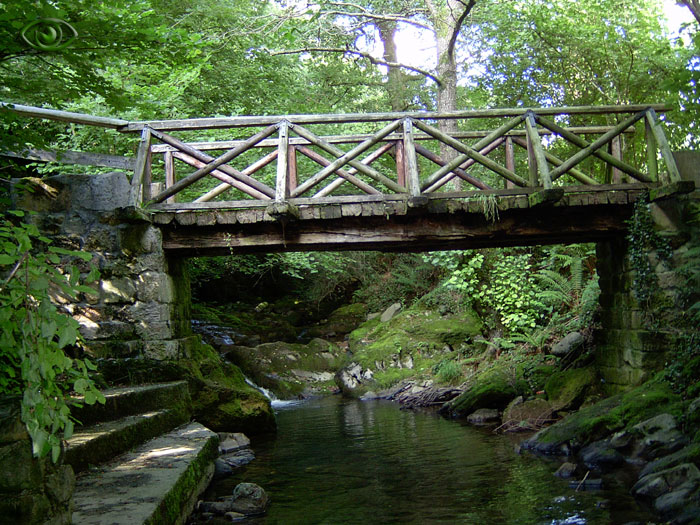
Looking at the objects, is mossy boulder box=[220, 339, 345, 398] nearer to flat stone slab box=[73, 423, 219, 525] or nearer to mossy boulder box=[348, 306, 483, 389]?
mossy boulder box=[348, 306, 483, 389]

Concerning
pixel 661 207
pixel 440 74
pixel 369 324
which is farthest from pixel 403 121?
pixel 369 324

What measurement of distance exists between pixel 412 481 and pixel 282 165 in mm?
3538

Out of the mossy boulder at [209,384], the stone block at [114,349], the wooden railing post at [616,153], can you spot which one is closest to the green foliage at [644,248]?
the wooden railing post at [616,153]

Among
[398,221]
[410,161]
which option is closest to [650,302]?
[398,221]

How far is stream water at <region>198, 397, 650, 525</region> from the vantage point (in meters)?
4.44

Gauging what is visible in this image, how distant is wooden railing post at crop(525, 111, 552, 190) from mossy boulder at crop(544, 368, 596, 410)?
295cm

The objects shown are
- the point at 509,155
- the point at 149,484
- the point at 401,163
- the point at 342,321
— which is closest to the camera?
the point at 149,484

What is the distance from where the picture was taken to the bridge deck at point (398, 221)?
6457 mm

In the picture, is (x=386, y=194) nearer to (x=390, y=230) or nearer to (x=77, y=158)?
(x=390, y=230)

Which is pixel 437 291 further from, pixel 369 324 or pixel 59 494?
pixel 59 494

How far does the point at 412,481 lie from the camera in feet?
17.8

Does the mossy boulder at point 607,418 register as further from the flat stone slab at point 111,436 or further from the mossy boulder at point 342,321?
the mossy boulder at point 342,321

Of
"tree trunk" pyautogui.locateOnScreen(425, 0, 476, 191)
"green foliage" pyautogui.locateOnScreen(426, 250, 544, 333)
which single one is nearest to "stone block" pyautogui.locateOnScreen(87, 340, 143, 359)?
"green foliage" pyautogui.locateOnScreen(426, 250, 544, 333)

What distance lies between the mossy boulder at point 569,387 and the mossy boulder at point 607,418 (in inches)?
36.6
